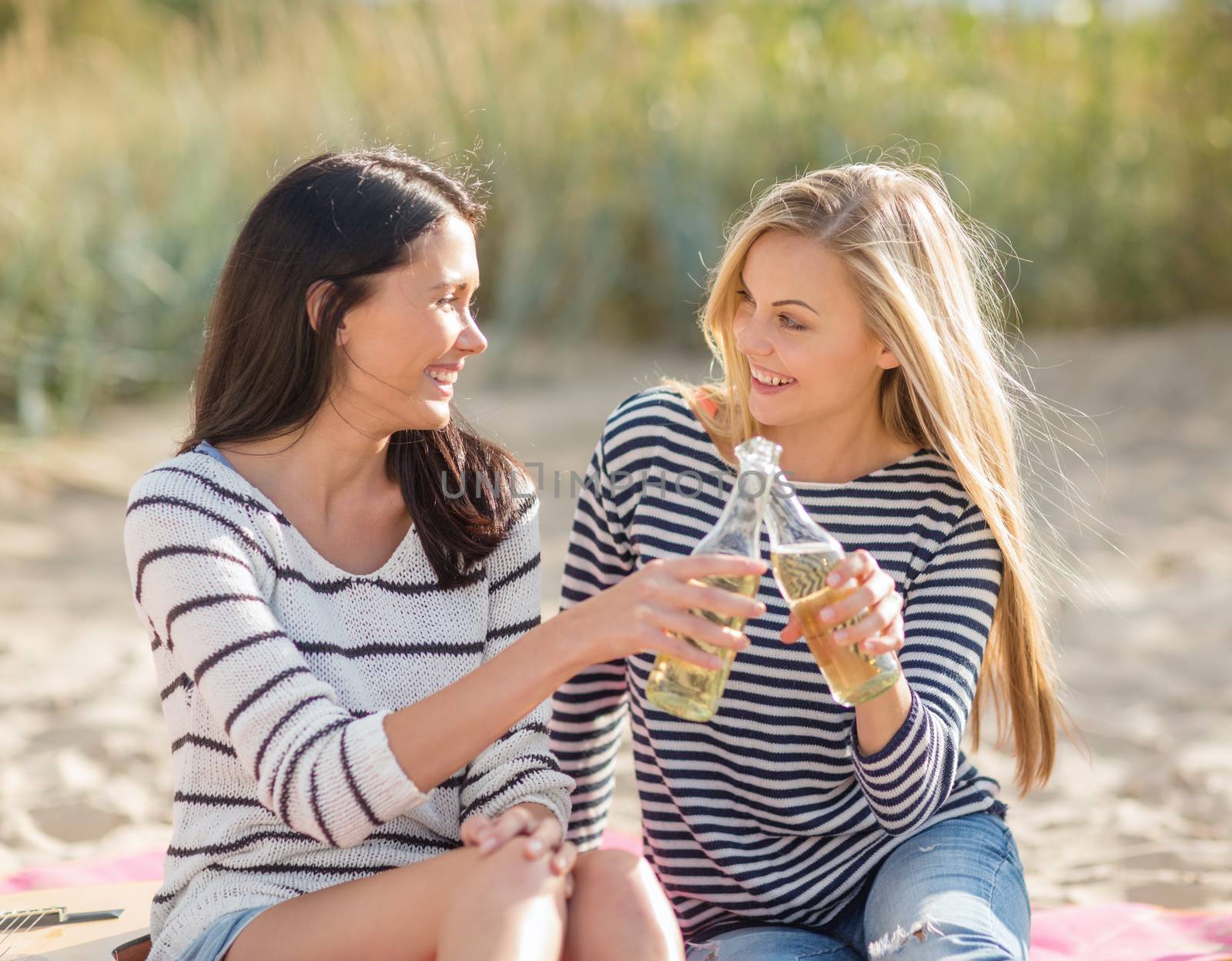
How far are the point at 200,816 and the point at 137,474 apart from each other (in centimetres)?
466

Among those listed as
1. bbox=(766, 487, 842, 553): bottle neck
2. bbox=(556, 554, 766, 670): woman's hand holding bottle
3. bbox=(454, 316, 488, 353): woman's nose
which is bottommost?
bbox=(556, 554, 766, 670): woman's hand holding bottle

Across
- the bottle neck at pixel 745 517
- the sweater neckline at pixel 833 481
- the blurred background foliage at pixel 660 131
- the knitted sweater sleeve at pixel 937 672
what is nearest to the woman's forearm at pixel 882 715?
the knitted sweater sleeve at pixel 937 672

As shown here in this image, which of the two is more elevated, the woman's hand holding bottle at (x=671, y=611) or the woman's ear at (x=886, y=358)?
the woman's ear at (x=886, y=358)

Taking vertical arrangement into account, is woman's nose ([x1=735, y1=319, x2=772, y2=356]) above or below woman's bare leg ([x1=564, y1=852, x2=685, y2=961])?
above

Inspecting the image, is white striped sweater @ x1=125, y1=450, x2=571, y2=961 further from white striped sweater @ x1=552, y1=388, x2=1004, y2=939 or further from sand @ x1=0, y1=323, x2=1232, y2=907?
sand @ x1=0, y1=323, x2=1232, y2=907

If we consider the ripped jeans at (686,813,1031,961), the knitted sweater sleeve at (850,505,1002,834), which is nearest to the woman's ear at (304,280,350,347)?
the knitted sweater sleeve at (850,505,1002,834)

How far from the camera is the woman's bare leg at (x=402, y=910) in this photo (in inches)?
72.7

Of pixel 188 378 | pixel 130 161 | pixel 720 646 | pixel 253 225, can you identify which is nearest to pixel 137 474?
pixel 188 378

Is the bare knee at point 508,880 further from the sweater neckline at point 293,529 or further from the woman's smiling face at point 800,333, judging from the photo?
the woman's smiling face at point 800,333

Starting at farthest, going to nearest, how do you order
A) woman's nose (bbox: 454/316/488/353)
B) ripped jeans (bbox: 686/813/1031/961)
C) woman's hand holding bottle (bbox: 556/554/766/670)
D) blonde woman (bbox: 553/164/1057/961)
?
1. blonde woman (bbox: 553/164/1057/961)
2. woman's nose (bbox: 454/316/488/353)
3. ripped jeans (bbox: 686/813/1031/961)
4. woman's hand holding bottle (bbox: 556/554/766/670)

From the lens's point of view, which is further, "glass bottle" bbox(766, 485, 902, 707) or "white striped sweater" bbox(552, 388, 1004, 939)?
"white striped sweater" bbox(552, 388, 1004, 939)

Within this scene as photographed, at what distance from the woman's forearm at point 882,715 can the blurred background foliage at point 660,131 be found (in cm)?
601

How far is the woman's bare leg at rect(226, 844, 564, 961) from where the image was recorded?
1.85m

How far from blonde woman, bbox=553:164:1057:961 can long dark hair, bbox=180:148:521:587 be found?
0.44 metres
